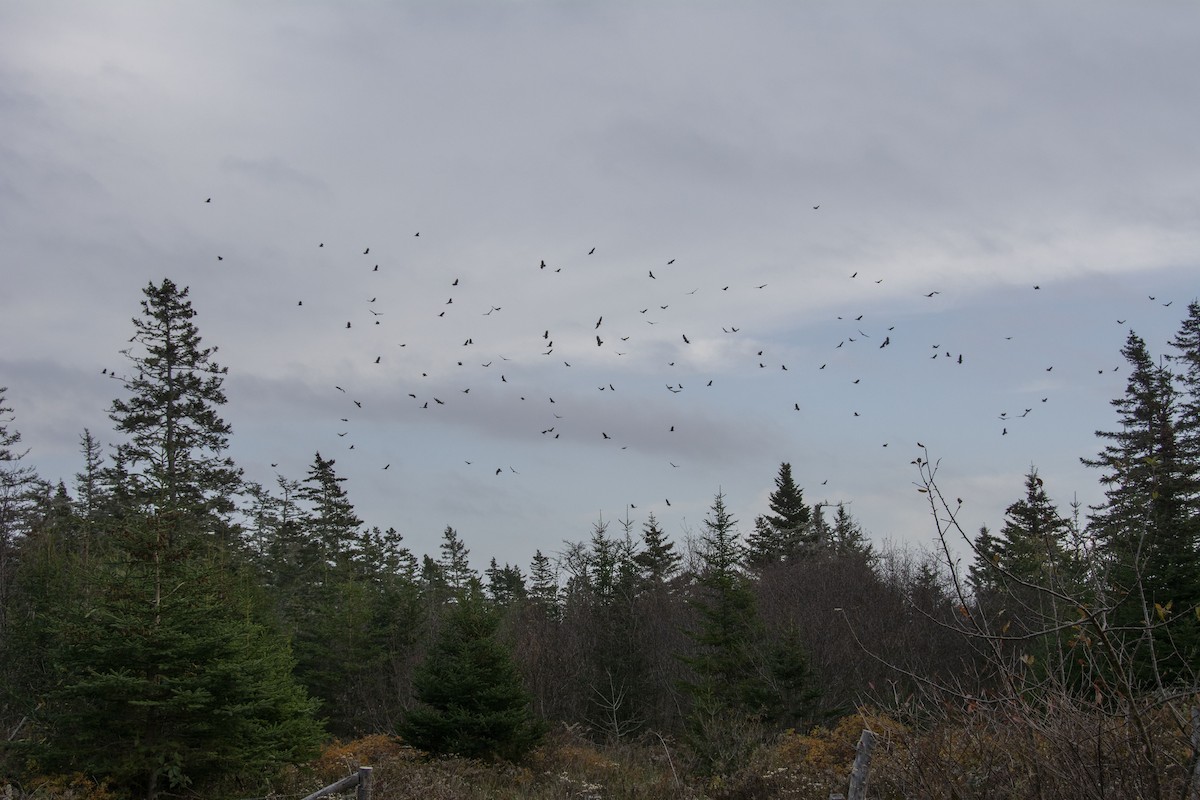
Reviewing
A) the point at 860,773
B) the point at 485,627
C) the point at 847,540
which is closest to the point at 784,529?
the point at 847,540

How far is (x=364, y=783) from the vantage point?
6832 mm

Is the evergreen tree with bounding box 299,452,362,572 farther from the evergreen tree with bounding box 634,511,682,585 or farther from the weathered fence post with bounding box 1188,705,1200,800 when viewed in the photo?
the weathered fence post with bounding box 1188,705,1200,800

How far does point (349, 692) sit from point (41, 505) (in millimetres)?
20773

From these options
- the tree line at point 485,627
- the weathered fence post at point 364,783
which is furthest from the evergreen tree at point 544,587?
the weathered fence post at point 364,783

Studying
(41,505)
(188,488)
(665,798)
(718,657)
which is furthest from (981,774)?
(41,505)

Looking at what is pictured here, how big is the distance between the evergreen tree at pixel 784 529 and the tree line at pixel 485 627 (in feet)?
0.67

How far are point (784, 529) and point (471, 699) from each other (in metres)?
36.1

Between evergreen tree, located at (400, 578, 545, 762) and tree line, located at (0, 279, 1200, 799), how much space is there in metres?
0.06

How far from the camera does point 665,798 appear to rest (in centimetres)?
1648

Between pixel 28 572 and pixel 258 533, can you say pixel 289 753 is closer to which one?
pixel 28 572

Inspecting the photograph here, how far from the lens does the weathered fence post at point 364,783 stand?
6.74 m

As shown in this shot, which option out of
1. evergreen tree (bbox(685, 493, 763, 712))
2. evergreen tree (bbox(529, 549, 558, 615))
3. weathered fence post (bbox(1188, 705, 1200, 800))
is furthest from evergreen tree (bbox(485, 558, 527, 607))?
weathered fence post (bbox(1188, 705, 1200, 800))

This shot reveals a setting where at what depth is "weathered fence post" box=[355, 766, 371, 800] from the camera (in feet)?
22.1

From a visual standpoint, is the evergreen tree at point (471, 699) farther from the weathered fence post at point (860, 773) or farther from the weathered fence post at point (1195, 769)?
the weathered fence post at point (1195, 769)
